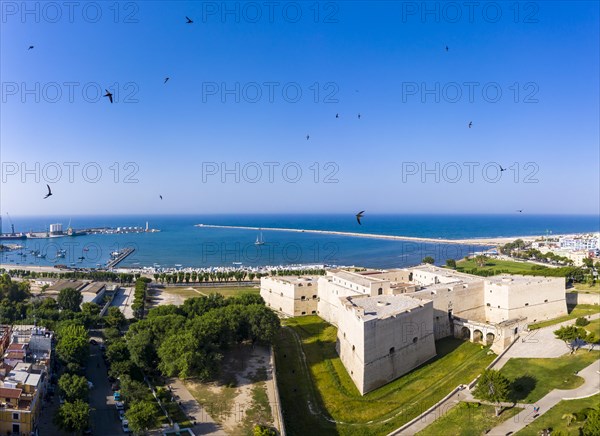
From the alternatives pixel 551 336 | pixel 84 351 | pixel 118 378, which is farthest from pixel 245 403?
pixel 551 336

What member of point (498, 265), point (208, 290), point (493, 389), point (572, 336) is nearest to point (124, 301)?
point (208, 290)

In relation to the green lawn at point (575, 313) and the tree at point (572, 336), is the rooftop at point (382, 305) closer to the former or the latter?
the tree at point (572, 336)

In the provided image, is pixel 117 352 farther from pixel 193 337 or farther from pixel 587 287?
pixel 587 287

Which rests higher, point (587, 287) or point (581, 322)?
point (587, 287)

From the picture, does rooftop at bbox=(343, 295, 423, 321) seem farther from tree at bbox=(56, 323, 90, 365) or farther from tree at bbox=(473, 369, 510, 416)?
tree at bbox=(56, 323, 90, 365)

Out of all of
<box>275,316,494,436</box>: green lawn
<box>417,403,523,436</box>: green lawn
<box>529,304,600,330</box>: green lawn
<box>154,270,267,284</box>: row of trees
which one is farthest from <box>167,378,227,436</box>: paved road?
<box>154,270,267,284</box>: row of trees
